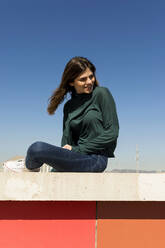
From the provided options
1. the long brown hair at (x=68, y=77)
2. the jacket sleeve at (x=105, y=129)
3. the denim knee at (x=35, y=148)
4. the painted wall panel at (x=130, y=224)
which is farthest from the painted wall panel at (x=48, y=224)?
the long brown hair at (x=68, y=77)

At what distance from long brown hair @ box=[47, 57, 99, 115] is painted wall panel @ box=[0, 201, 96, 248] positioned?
48.0 inches

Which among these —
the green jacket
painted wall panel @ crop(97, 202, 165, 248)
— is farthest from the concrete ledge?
the green jacket

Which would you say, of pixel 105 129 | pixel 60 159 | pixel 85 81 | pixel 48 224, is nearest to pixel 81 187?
pixel 60 159

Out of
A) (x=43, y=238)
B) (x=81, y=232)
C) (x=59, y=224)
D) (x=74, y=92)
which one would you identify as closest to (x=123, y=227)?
(x=81, y=232)

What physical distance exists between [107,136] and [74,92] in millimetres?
818

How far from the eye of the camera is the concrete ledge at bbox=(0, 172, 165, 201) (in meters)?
1.84

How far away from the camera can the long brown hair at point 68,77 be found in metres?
2.50

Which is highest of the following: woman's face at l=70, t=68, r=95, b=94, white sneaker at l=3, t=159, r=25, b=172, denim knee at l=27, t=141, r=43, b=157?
woman's face at l=70, t=68, r=95, b=94

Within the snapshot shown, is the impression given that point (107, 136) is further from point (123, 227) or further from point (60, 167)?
point (123, 227)

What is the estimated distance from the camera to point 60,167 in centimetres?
208

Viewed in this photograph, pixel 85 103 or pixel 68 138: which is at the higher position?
pixel 85 103

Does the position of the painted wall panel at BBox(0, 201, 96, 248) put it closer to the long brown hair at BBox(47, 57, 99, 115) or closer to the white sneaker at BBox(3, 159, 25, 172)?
the white sneaker at BBox(3, 159, 25, 172)

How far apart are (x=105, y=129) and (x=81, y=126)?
28cm

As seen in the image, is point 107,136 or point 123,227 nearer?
point 123,227
